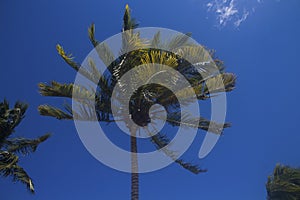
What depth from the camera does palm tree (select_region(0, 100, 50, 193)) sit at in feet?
33.3

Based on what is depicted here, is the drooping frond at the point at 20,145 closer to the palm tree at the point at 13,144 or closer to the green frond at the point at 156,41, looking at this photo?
the palm tree at the point at 13,144

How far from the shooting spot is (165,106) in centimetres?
972

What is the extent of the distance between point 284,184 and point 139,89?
13.7 m

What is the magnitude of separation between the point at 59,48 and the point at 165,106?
3.86 meters

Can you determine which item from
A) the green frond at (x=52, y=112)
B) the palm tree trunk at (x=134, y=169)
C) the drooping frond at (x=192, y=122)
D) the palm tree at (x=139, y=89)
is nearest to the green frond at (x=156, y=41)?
the palm tree at (x=139, y=89)

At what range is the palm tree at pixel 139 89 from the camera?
30.2 feet

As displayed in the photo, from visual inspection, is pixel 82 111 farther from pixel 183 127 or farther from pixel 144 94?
pixel 183 127

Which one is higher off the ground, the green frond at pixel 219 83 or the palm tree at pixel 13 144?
the green frond at pixel 219 83

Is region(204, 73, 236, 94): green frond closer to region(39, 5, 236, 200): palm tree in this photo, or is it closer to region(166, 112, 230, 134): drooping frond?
region(39, 5, 236, 200): palm tree

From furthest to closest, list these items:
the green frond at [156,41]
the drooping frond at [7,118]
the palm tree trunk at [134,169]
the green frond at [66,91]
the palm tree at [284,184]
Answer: the palm tree at [284,184], the drooping frond at [7,118], the green frond at [156,41], the green frond at [66,91], the palm tree trunk at [134,169]

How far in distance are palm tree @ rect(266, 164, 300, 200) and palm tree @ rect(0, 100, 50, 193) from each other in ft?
47.5

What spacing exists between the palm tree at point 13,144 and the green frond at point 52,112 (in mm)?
1687

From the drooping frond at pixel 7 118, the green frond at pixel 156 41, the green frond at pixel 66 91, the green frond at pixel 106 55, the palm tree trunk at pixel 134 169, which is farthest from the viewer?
the drooping frond at pixel 7 118

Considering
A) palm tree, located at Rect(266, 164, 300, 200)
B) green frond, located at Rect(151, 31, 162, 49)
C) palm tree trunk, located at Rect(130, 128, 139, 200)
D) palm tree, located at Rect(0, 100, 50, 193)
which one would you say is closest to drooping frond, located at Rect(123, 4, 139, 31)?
green frond, located at Rect(151, 31, 162, 49)
